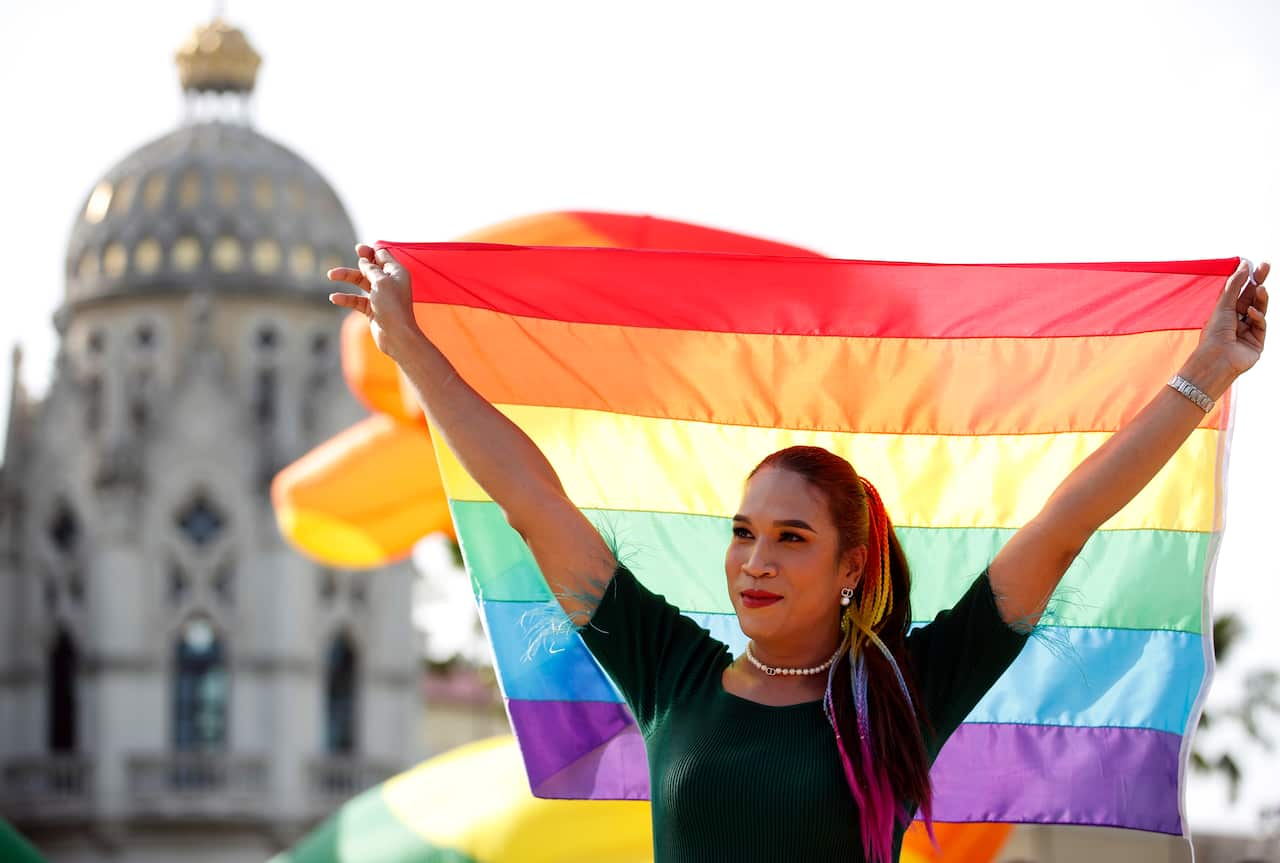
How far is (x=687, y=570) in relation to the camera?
16.6ft

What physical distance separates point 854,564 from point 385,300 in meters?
1.10

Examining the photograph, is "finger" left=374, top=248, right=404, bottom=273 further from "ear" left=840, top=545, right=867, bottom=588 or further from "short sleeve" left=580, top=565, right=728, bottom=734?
"ear" left=840, top=545, right=867, bottom=588

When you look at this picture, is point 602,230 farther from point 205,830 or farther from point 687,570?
point 205,830

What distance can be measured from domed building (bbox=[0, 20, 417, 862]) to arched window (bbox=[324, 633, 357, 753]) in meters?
0.04

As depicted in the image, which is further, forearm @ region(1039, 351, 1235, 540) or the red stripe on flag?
the red stripe on flag

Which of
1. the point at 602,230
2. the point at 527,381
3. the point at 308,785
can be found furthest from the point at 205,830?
the point at 527,381

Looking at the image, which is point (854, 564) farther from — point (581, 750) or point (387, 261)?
point (387, 261)

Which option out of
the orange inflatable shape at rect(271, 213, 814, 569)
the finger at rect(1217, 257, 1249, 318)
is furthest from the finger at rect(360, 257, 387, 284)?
the orange inflatable shape at rect(271, 213, 814, 569)

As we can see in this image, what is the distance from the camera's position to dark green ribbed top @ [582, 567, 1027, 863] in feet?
12.3

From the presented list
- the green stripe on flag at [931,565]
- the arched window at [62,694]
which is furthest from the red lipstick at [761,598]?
the arched window at [62,694]

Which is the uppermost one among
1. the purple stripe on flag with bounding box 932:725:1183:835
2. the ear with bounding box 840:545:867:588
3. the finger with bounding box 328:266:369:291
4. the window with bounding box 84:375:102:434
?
the window with bounding box 84:375:102:434

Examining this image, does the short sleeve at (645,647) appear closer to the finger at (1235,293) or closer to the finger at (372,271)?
the finger at (372,271)

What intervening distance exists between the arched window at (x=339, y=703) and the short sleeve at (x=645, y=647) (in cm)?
3229

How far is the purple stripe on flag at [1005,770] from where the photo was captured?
15.8 feet
